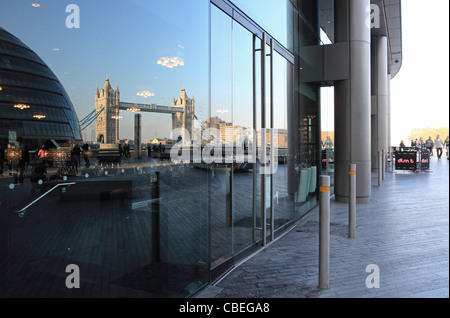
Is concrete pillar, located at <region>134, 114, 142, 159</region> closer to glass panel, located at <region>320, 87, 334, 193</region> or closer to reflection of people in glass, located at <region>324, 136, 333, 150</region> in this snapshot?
glass panel, located at <region>320, 87, 334, 193</region>

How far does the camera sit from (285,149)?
7.56 meters

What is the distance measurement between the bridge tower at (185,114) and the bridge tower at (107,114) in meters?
0.81

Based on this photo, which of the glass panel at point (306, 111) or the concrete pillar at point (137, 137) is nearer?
the concrete pillar at point (137, 137)

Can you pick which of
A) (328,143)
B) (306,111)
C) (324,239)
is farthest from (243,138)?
(328,143)

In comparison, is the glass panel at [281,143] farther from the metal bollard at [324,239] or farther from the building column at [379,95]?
the building column at [379,95]

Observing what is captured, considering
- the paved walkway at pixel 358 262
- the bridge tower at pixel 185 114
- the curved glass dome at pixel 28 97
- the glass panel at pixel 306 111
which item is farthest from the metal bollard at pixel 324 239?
the glass panel at pixel 306 111

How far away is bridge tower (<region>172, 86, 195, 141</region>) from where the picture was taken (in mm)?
3756

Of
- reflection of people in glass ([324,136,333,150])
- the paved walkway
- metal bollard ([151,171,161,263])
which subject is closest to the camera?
metal bollard ([151,171,161,263])

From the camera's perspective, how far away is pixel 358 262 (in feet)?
17.1

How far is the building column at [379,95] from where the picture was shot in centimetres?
2222

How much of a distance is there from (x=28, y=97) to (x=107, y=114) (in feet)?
1.90

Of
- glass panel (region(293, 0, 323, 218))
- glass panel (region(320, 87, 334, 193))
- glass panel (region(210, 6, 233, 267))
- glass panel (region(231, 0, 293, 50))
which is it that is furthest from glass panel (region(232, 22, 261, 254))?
glass panel (region(320, 87, 334, 193))

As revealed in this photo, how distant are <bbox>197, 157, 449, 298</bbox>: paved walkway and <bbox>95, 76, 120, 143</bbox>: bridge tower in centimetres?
215
